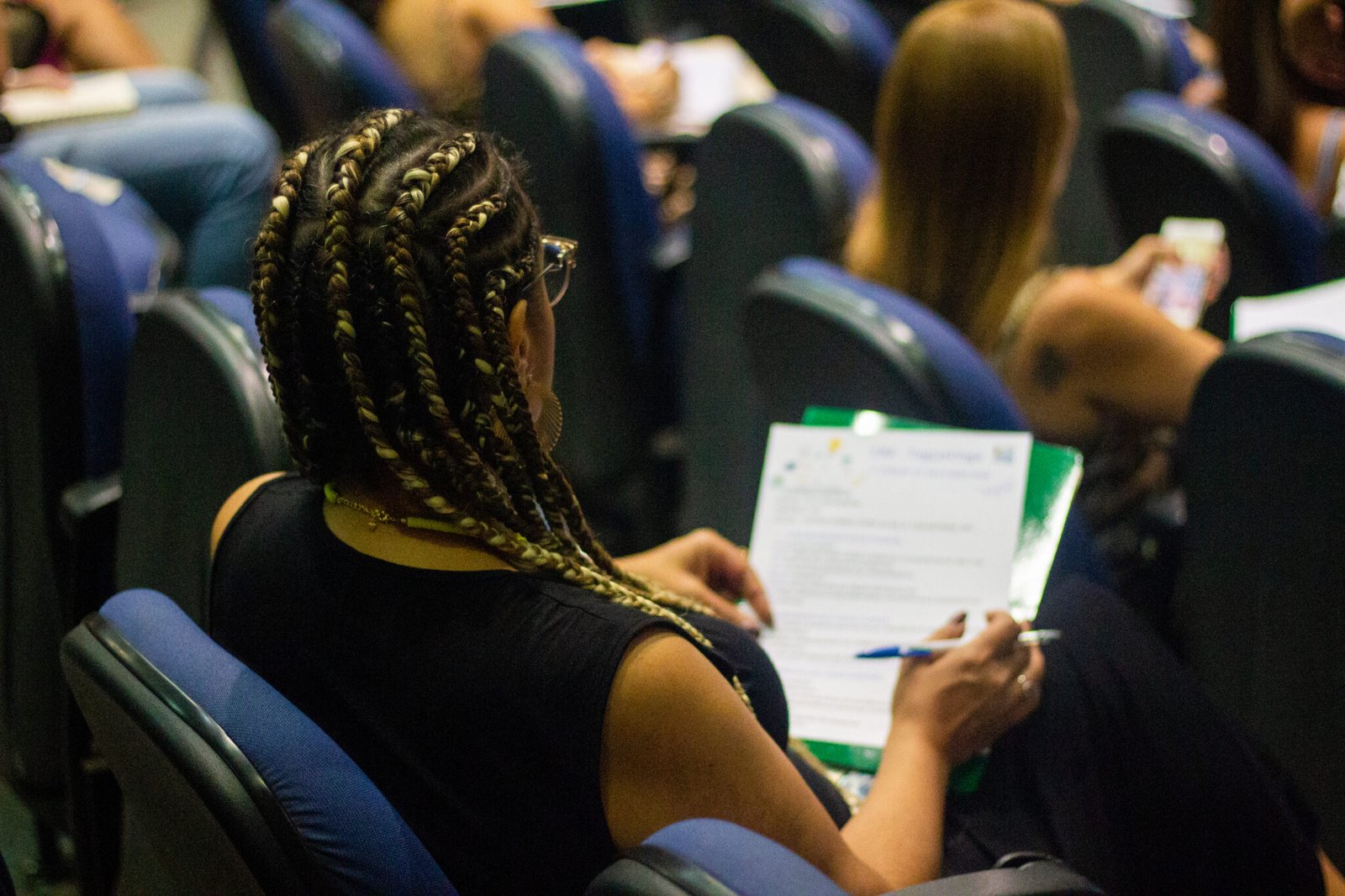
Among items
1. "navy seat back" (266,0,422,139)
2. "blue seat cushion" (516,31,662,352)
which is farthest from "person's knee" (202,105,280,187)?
"blue seat cushion" (516,31,662,352)

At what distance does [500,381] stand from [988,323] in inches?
43.0

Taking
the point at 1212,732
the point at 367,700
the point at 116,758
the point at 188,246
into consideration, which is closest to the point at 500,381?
the point at 367,700

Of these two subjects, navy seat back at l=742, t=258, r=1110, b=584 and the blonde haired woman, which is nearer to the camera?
navy seat back at l=742, t=258, r=1110, b=584

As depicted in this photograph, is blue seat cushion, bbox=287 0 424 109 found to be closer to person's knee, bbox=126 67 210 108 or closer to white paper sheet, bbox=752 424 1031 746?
person's knee, bbox=126 67 210 108

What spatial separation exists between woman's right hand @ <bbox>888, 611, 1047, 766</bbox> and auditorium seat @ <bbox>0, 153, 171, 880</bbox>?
0.85 metres

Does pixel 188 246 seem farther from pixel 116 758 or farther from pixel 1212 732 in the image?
pixel 1212 732

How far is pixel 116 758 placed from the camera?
91 centimetres

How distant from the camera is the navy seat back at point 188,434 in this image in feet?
3.95

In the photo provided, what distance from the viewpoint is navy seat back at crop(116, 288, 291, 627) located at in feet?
3.95

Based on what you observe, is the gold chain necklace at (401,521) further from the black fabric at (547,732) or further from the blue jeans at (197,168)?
the blue jeans at (197,168)

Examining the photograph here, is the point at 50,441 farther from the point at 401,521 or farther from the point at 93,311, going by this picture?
the point at 401,521

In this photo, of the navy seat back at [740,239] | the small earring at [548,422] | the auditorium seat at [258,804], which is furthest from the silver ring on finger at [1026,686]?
the navy seat back at [740,239]

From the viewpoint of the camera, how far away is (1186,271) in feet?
6.91

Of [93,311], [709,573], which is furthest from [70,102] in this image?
[709,573]
